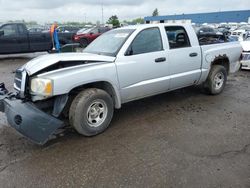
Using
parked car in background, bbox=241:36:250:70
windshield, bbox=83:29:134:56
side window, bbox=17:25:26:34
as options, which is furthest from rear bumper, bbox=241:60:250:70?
side window, bbox=17:25:26:34

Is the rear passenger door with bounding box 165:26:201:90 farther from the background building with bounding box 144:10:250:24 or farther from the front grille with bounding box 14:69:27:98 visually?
the background building with bounding box 144:10:250:24

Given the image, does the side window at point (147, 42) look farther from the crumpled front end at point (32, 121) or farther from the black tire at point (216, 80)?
the black tire at point (216, 80)

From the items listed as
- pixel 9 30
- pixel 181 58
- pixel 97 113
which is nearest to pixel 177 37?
pixel 181 58

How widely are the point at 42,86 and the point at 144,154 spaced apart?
67.5 inches

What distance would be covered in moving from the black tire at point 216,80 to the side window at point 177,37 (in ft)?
3.85

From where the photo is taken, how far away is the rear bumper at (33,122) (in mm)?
3182

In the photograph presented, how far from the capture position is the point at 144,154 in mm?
3355

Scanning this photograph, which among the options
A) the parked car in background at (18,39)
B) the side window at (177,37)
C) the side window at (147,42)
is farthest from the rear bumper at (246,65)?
the parked car in background at (18,39)

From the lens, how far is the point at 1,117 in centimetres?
472

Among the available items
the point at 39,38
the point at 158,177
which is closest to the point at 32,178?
the point at 158,177

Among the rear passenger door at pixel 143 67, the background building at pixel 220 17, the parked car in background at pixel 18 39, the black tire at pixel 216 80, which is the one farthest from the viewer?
the background building at pixel 220 17

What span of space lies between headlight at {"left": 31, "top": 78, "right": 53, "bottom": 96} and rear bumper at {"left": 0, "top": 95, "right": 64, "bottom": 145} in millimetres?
254

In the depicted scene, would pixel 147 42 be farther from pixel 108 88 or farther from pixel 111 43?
pixel 108 88

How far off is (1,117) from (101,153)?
8.27ft
